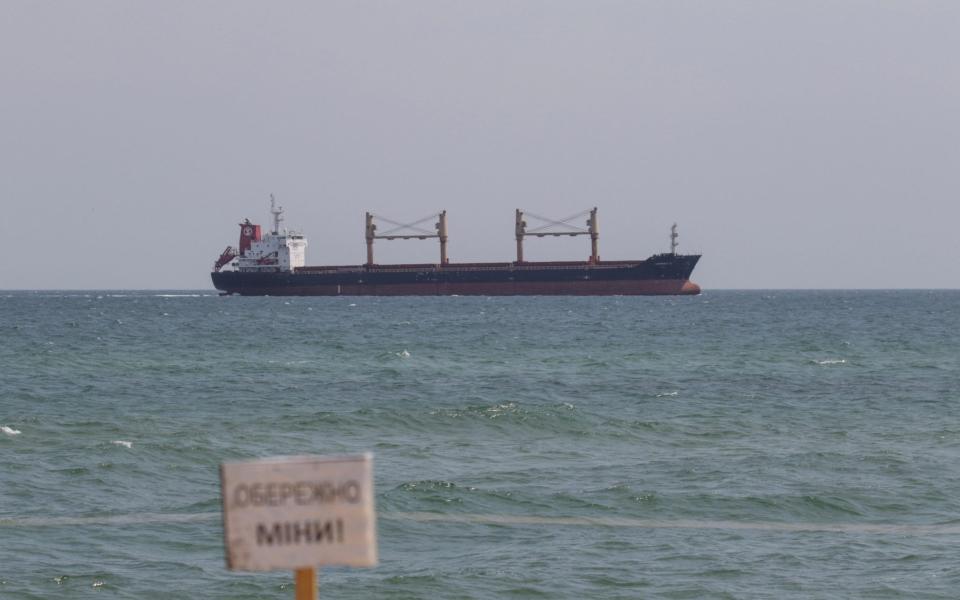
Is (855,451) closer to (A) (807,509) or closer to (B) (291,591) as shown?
(A) (807,509)

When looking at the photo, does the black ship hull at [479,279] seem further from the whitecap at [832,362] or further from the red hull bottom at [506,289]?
the whitecap at [832,362]

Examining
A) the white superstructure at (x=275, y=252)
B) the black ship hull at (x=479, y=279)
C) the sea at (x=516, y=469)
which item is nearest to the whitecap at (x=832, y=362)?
the sea at (x=516, y=469)

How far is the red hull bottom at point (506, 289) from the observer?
424 ft

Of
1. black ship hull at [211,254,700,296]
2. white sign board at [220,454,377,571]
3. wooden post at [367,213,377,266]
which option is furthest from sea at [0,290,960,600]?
wooden post at [367,213,377,266]

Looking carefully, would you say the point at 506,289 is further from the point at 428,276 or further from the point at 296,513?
the point at 296,513

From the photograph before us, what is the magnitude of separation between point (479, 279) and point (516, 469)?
111m

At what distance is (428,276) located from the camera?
13412cm

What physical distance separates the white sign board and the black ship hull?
124046 mm

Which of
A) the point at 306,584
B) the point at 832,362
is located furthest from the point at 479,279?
the point at 306,584

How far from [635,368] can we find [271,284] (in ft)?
320

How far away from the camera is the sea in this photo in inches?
547

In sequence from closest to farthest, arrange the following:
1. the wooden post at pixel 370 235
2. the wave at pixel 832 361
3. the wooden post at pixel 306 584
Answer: the wooden post at pixel 306 584, the wave at pixel 832 361, the wooden post at pixel 370 235

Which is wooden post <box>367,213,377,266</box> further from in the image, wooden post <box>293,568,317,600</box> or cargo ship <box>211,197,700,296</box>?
wooden post <box>293,568,317,600</box>

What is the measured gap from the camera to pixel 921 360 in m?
50.4
